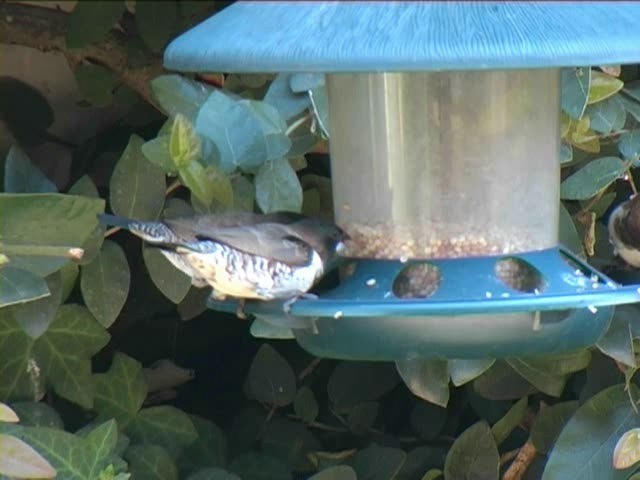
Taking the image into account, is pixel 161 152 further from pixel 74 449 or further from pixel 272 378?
pixel 272 378

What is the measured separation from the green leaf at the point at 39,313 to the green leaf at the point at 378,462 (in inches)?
21.6

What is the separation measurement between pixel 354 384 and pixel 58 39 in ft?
2.28

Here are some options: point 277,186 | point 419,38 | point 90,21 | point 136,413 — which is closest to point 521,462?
point 136,413

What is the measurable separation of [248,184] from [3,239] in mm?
291

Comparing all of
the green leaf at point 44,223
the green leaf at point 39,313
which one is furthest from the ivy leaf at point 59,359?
the green leaf at point 44,223

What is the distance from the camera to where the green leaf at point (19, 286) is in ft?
4.92

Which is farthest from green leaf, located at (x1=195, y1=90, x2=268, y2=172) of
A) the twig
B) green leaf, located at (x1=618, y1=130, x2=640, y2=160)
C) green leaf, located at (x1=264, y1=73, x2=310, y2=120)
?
the twig

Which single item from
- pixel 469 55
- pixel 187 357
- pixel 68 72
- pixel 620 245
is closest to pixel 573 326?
pixel 469 55

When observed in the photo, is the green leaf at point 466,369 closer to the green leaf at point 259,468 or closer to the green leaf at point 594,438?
the green leaf at point 594,438

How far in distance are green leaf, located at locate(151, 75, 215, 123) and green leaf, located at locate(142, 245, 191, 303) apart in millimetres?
197

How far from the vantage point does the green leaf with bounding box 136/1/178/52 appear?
1.98m

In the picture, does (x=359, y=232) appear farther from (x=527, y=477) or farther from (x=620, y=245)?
(x=527, y=477)

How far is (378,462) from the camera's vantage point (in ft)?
6.45

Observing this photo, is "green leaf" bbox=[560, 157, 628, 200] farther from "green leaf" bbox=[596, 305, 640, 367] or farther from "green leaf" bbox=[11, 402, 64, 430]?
"green leaf" bbox=[11, 402, 64, 430]
